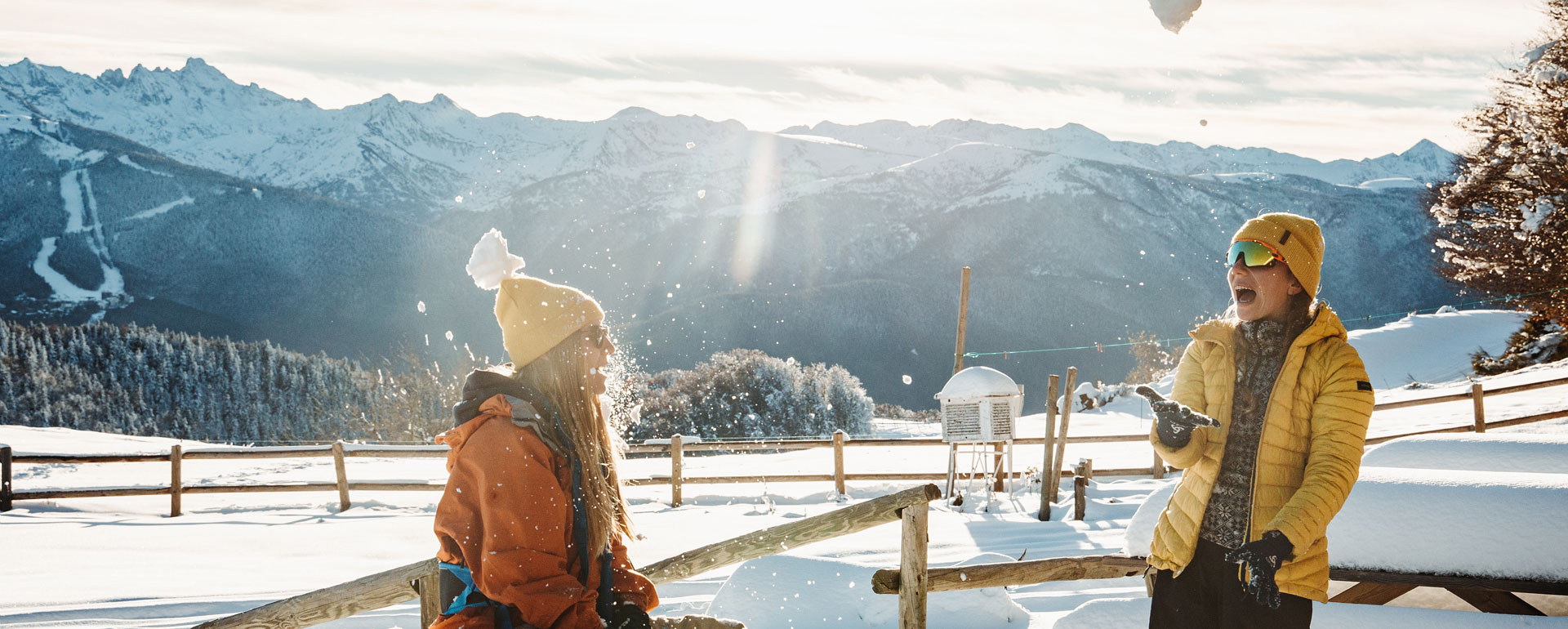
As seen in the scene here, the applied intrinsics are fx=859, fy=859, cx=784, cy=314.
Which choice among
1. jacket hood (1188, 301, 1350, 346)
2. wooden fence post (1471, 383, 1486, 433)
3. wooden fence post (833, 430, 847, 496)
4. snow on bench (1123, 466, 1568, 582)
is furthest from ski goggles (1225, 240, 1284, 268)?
wooden fence post (1471, 383, 1486, 433)

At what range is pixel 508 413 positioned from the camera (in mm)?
1819

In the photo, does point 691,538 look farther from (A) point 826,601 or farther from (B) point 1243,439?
(B) point 1243,439

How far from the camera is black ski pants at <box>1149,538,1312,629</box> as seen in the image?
2.24 metres

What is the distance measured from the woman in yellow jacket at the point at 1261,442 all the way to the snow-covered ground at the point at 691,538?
5.60 feet

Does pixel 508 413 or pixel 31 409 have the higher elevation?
pixel 508 413

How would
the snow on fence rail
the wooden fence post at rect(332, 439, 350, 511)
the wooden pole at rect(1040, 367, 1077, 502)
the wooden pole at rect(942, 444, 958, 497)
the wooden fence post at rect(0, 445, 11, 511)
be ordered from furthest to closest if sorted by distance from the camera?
1. the wooden fence post at rect(332, 439, 350, 511)
2. the wooden pole at rect(942, 444, 958, 497)
3. the snow on fence rail
4. the wooden fence post at rect(0, 445, 11, 511)
5. the wooden pole at rect(1040, 367, 1077, 502)

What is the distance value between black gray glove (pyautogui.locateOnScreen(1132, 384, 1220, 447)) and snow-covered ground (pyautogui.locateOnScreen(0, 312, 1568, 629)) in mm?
1975

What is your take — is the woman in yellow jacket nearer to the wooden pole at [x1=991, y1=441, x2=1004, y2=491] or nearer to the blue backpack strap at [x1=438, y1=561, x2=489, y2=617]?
the blue backpack strap at [x1=438, y1=561, x2=489, y2=617]

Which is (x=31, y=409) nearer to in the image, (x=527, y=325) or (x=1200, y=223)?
(x=527, y=325)

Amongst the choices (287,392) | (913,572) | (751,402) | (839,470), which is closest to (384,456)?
(839,470)

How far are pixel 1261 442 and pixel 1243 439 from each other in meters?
0.07

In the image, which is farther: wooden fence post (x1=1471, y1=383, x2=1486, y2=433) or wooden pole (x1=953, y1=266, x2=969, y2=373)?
wooden fence post (x1=1471, y1=383, x2=1486, y2=433)

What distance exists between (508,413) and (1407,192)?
184 meters

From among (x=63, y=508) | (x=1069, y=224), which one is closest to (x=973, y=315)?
(x=1069, y=224)
